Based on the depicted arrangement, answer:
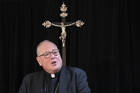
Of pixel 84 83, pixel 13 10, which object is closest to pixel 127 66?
pixel 84 83

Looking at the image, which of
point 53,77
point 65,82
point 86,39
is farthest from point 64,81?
point 86,39

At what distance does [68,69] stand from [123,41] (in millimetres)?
640

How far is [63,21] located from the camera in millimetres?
2959

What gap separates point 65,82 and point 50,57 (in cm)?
28

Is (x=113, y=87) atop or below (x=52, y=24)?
below

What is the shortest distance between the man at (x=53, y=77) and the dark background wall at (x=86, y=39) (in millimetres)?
271

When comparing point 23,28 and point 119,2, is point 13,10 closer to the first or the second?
point 23,28

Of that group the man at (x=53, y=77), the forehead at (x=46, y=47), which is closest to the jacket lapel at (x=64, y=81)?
the man at (x=53, y=77)

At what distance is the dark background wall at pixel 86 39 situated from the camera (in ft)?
9.59

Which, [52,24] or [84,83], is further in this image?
[52,24]

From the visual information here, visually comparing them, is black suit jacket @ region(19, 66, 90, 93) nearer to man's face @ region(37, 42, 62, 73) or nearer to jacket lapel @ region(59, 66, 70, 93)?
jacket lapel @ region(59, 66, 70, 93)

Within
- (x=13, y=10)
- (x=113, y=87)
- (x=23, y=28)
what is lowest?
(x=113, y=87)

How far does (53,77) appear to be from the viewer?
9.23 feet

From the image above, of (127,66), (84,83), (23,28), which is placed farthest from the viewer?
(23,28)
